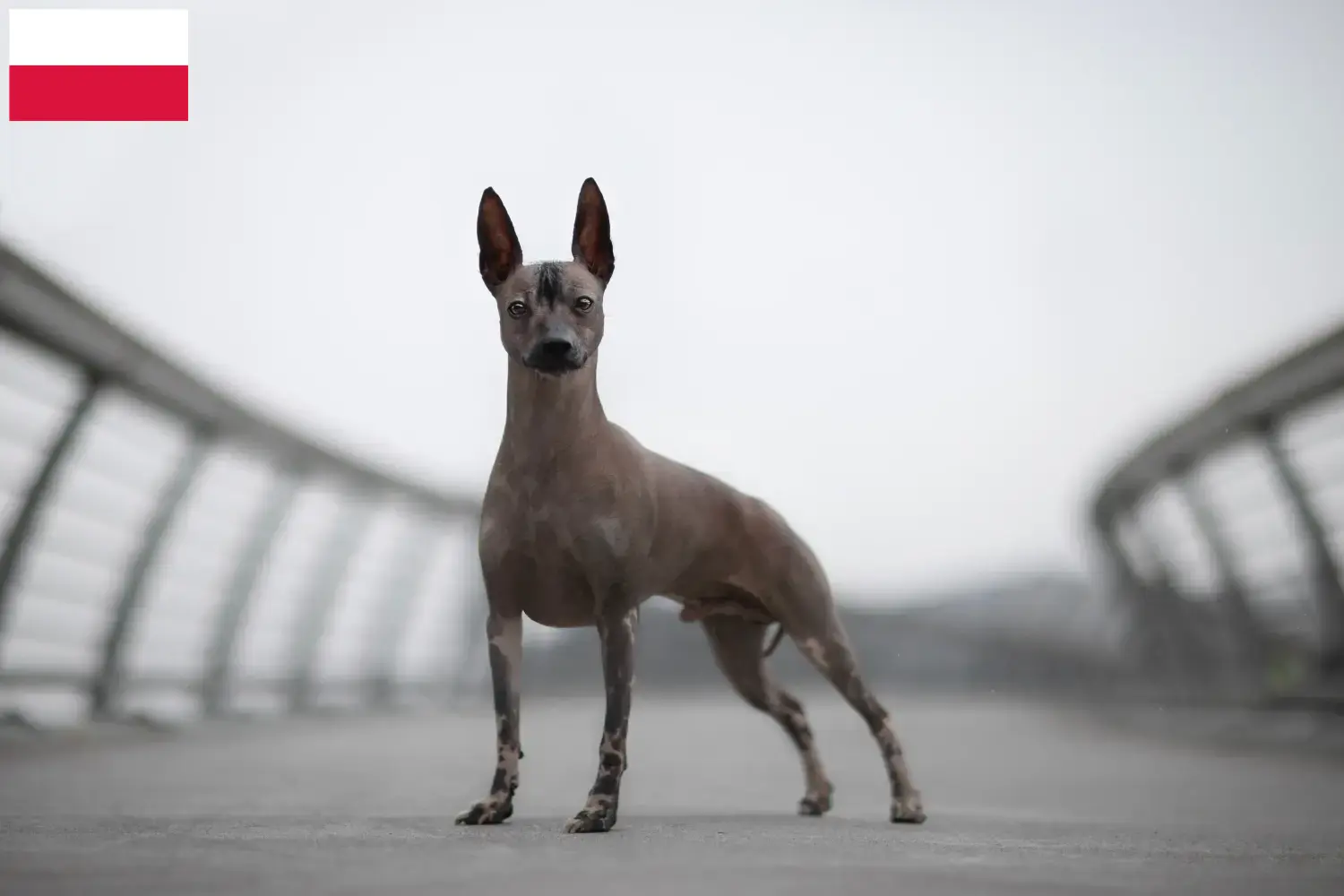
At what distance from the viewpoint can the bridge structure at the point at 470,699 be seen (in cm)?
397

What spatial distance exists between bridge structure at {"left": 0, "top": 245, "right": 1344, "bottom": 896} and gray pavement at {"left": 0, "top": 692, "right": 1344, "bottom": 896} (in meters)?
0.03

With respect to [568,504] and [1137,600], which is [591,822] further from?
[1137,600]

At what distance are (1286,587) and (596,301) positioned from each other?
841 cm

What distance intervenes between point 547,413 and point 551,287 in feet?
1.55

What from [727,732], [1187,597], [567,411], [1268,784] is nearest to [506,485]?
[567,411]

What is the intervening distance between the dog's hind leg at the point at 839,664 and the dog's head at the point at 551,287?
5.40 ft

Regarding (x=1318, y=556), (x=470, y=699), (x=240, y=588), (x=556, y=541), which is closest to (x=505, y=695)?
(x=556, y=541)

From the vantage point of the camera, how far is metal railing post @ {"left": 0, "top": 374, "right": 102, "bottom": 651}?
9.81 meters

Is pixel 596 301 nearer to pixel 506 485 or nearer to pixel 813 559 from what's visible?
pixel 506 485

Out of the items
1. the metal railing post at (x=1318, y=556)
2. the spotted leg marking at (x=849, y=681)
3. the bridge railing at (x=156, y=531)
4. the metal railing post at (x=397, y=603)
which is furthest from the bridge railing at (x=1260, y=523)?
the metal railing post at (x=397, y=603)

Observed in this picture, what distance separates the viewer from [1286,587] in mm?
11336

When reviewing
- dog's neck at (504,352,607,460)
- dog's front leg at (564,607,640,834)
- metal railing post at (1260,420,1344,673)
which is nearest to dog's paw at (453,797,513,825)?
dog's front leg at (564,607,640,834)

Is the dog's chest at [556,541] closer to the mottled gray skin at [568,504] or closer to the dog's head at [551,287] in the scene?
the mottled gray skin at [568,504]

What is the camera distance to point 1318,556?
34.1 feet
